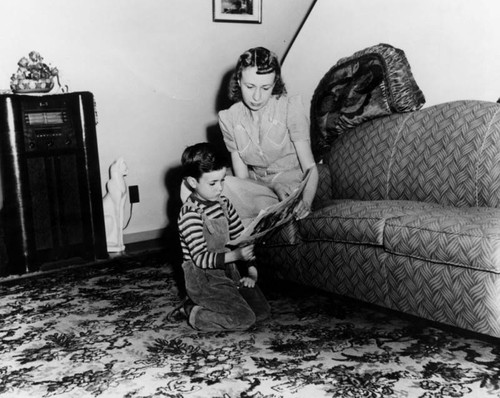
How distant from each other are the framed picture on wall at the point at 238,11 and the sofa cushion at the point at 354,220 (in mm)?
1838

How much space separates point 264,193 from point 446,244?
0.95 meters

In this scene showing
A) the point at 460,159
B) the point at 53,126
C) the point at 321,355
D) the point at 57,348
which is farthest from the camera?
the point at 53,126

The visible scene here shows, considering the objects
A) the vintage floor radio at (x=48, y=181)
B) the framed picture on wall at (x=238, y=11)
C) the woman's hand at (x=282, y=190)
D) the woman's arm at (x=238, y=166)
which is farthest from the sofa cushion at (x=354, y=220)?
the framed picture on wall at (x=238, y=11)

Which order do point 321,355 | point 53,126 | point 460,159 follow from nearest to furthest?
point 321,355 → point 460,159 → point 53,126

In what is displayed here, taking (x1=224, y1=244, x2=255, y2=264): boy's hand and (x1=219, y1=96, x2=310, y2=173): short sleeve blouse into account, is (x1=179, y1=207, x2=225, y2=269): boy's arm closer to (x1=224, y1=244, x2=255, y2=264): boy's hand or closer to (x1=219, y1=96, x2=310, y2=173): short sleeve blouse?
(x1=224, y1=244, x2=255, y2=264): boy's hand

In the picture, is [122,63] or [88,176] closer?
[88,176]

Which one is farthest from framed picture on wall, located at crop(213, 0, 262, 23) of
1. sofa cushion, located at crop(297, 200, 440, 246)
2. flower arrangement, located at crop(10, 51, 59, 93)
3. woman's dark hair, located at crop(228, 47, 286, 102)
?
sofa cushion, located at crop(297, 200, 440, 246)

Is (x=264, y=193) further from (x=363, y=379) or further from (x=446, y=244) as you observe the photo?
(x=363, y=379)

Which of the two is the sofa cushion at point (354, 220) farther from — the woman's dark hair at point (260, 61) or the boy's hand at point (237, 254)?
the woman's dark hair at point (260, 61)

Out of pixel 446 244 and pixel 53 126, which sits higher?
pixel 53 126

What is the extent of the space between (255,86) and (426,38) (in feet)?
3.97

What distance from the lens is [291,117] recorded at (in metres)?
2.84

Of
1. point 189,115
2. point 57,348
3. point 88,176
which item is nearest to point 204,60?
point 189,115

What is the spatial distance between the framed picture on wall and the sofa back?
128 cm
